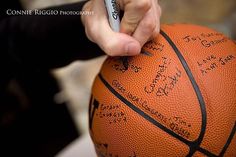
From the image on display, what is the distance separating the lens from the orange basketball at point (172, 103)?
2.27 feet

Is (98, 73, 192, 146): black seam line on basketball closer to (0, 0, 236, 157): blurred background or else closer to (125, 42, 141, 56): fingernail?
(125, 42, 141, 56): fingernail

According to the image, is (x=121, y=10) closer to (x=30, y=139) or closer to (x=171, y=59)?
(x=171, y=59)

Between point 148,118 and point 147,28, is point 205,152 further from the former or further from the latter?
point 147,28

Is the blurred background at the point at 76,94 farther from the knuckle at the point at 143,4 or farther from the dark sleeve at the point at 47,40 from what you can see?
the knuckle at the point at 143,4

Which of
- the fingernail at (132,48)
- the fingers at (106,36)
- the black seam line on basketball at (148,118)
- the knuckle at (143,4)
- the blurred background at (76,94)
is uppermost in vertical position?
the knuckle at (143,4)

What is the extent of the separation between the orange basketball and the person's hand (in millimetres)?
39

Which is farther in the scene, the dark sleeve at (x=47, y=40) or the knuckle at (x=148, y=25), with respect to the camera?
the dark sleeve at (x=47, y=40)

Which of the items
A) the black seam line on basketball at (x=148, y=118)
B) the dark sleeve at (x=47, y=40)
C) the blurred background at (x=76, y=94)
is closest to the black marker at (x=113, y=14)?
the black seam line on basketball at (x=148, y=118)

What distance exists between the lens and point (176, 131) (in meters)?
0.69

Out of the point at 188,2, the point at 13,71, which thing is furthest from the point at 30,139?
the point at 188,2

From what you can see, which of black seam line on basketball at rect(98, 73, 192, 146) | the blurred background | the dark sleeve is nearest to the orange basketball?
black seam line on basketball at rect(98, 73, 192, 146)

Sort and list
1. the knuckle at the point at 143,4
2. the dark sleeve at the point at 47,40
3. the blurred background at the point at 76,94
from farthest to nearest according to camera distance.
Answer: the blurred background at the point at 76,94 → the dark sleeve at the point at 47,40 → the knuckle at the point at 143,4

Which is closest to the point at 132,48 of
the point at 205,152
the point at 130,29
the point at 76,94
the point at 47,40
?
the point at 130,29

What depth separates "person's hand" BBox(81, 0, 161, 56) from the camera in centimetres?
69
